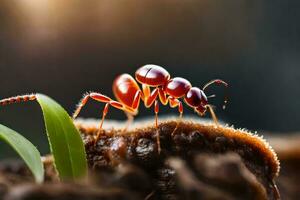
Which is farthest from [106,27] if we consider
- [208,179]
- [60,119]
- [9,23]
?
[208,179]

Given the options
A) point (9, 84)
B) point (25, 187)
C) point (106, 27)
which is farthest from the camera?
point (106, 27)

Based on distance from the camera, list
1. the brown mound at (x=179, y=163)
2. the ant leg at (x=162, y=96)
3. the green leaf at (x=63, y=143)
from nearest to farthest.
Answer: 1. the brown mound at (x=179, y=163)
2. the green leaf at (x=63, y=143)
3. the ant leg at (x=162, y=96)

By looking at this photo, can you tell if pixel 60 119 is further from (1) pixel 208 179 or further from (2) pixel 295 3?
(2) pixel 295 3

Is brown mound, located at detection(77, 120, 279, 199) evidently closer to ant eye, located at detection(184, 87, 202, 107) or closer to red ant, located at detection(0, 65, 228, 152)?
red ant, located at detection(0, 65, 228, 152)

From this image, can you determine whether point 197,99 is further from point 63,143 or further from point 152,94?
point 63,143

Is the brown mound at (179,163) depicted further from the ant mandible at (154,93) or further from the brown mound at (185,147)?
the ant mandible at (154,93)

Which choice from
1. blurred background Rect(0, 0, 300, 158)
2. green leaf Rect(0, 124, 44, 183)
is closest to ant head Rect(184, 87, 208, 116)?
green leaf Rect(0, 124, 44, 183)

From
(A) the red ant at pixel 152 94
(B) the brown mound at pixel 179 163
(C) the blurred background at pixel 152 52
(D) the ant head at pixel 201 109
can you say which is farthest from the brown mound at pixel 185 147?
(C) the blurred background at pixel 152 52
